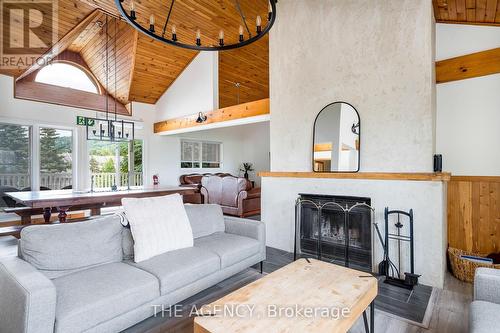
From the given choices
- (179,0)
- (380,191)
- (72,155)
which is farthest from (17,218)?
(380,191)

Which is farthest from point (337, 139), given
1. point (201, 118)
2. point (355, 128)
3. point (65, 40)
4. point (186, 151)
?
point (186, 151)

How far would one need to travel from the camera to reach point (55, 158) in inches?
246

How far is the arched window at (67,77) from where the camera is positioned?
20.2ft

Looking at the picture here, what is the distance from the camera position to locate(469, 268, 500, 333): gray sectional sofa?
1.35 meters

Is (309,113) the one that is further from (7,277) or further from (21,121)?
(21,121)

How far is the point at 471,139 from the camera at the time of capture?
329cm

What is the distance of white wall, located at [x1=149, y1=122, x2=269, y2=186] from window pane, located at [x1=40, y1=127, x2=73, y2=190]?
2196mm

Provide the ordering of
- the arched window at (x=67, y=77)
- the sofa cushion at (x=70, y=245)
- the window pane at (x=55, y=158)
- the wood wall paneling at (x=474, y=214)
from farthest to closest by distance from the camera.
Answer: the arched window at (x=67, y=77)
the window pane at (x=55, y=158)
the wood wall paneling at (x=474, y=214)
the sofa cushion at (x=70, y=245)

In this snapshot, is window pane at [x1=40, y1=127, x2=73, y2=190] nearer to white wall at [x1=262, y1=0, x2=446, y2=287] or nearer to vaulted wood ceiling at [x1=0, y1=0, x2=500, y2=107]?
vaulted wood ceiling at [x1=0, y1=0, x2=500, y2=107]

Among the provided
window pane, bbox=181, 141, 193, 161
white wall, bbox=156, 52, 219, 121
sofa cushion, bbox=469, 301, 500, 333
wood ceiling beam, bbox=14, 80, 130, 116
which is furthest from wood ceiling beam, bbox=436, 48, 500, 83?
window pane, bbox=181, 141, 193, 161

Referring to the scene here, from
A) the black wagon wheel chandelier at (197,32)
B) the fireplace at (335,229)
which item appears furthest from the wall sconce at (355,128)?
the black wagon wheel chandelier at (197,32)

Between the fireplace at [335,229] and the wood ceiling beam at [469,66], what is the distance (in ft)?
6.52

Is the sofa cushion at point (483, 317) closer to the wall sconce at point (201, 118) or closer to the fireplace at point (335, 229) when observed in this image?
the fireplace at point (335, 229)

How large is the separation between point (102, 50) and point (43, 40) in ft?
4.51
